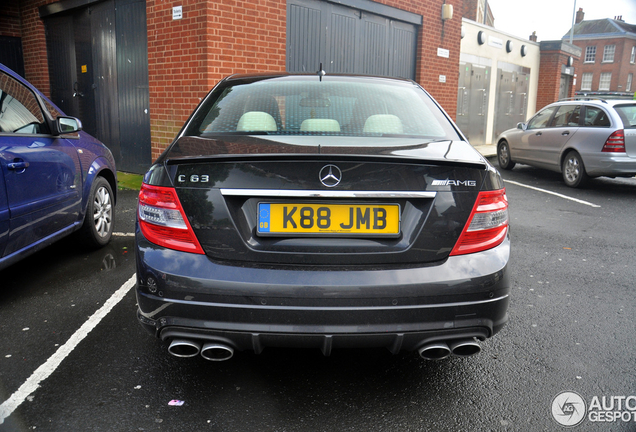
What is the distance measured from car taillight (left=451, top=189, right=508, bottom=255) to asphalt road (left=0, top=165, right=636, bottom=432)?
76 cm

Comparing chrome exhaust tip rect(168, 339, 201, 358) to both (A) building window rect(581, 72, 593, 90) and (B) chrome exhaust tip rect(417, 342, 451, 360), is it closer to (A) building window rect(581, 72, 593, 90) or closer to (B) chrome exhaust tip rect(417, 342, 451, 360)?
(B) chrome exhaust tip rect(417, 342, 451, 360)

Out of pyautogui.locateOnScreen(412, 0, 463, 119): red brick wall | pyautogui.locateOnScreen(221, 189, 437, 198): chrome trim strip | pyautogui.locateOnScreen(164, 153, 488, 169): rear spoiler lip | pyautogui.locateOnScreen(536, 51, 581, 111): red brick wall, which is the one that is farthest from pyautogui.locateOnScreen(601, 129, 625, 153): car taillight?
pyautogui.locateOnScreen(536, 51, 581, 111): red brick wall

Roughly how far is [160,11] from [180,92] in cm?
134

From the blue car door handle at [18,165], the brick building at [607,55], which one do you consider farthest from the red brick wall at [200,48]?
the brick building at [607,55]

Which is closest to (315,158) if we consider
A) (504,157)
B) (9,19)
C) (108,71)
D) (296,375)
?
(296,375)

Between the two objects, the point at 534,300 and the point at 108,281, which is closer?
the point at 534,300

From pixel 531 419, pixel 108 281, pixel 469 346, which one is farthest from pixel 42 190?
pixel 531 419

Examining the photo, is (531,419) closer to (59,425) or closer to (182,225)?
(182,225)

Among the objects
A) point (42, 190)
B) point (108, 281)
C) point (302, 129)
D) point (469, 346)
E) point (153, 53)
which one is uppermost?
point (153, 53)

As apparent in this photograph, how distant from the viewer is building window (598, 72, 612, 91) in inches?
2324

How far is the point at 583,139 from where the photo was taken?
9.03 meters

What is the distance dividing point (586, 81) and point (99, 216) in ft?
222

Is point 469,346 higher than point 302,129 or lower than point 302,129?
lower

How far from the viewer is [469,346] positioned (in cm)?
221
